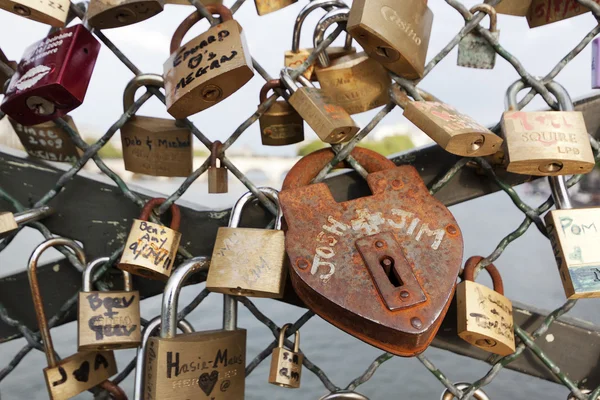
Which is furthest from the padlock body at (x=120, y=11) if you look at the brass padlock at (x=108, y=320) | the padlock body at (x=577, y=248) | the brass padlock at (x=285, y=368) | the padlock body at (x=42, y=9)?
the padlock body at (x=577, y=248)

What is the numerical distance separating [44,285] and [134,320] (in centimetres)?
22

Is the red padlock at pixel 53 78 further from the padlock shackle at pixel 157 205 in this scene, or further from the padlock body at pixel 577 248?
the padlock body at pixel 577 248

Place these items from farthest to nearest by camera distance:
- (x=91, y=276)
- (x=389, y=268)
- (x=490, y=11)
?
(x=91, y=276) < (x=490, y=11) < (x=389, y=268)

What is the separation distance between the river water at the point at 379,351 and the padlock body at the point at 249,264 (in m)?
0.44

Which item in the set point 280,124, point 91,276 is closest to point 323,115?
point 280,124

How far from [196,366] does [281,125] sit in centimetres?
Answer: 34

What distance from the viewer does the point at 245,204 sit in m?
0.79

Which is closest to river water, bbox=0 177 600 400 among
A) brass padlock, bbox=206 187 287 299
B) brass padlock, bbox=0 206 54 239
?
brass padlock, bbox=0 206 54 239

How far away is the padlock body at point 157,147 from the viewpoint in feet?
2.62

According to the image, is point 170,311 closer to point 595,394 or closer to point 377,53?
point 377,53

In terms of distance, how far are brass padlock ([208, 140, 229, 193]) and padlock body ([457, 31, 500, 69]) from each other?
0.35 m

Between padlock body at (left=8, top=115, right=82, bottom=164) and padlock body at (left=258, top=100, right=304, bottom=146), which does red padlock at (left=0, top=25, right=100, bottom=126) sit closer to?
padlock body at (left=8, top=115, right=82, bottom=164)

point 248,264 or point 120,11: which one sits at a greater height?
point 120,11

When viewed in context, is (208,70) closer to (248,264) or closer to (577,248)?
(248,264)
